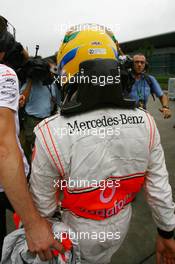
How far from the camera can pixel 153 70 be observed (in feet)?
121

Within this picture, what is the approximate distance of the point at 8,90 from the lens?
3.62 ft

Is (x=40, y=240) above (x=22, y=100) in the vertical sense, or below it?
below

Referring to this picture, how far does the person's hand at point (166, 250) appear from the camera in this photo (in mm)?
1147

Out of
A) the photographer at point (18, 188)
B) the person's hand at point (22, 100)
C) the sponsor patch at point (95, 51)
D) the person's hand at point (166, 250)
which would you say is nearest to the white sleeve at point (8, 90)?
the photographer at point (18, 188)

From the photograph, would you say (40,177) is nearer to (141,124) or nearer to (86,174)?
(86,174)

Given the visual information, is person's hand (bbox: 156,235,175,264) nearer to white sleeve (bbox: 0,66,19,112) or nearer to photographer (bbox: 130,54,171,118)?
white sleeve (bbox: 0,66,19,112)

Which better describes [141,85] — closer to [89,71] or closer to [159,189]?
[159,189]

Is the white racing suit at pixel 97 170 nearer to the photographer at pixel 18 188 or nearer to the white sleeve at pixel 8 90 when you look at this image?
the photographer at pixel 18 188

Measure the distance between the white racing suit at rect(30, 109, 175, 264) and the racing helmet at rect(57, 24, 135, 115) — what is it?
54 mm

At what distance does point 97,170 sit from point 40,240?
1.03 feet

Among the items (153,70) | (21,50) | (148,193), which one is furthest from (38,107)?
(153,70)

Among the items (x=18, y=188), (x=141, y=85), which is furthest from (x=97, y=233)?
(x=141, y=85)

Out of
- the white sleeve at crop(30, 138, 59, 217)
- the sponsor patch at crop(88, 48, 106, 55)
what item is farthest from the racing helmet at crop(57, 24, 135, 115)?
the white sleeve at crop(30, 138, 59, 217)

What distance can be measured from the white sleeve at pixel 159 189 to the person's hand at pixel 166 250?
92mm
